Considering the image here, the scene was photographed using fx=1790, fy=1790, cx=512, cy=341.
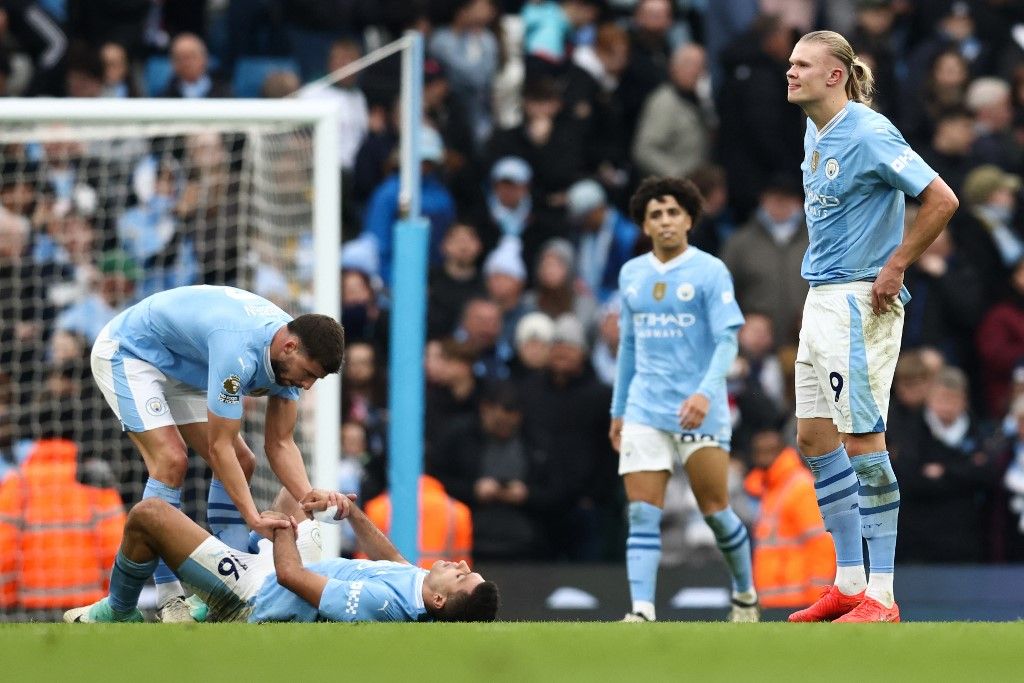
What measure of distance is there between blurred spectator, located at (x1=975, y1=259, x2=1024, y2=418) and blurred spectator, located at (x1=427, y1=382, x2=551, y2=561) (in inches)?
146

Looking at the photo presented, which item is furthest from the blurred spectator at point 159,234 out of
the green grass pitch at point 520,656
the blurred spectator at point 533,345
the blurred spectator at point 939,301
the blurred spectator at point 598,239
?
the green grass pitch at point 520,656

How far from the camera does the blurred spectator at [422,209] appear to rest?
14805 mm

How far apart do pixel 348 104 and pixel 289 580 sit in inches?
345

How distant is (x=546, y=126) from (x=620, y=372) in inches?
237

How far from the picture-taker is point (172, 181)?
1382 centimetres

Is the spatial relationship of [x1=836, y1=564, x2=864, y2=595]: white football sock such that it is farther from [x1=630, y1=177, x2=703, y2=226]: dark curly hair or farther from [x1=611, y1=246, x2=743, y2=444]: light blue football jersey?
[x1=630, y1=177, x2=703, y2=226]: dark curly hair

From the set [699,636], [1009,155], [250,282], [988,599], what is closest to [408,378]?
[250,282]

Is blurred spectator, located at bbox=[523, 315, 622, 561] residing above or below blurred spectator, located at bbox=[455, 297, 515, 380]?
below

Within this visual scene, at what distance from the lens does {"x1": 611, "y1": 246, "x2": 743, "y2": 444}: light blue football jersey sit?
368 inches

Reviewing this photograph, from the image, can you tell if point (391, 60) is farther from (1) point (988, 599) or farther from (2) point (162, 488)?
(2) point (162, 488)

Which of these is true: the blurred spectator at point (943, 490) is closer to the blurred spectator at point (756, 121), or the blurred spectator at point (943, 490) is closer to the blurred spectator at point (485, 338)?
the blurred spectator at point (756, 121)

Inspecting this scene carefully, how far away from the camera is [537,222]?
15.0 meters

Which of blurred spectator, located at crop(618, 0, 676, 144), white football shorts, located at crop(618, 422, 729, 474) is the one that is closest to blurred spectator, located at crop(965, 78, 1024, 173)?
blurred spectator, located at crop(618, 0, 676, 144)

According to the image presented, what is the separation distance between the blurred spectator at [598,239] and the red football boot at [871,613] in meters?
7.41
